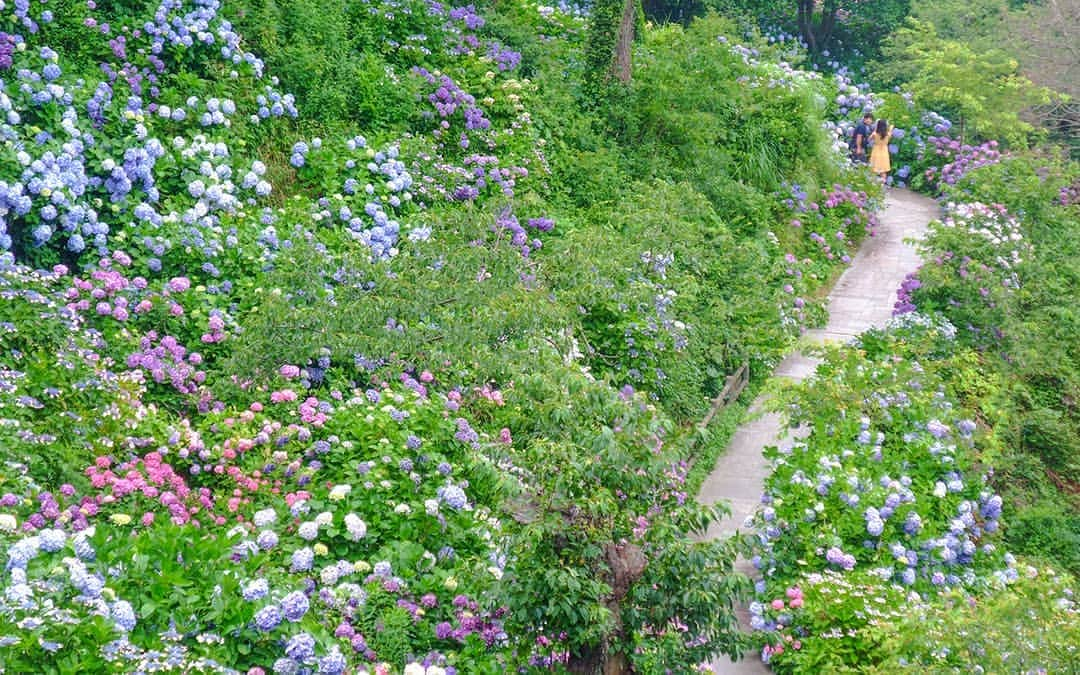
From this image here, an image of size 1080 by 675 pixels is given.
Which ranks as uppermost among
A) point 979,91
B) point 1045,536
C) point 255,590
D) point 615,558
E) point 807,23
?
point 807,23

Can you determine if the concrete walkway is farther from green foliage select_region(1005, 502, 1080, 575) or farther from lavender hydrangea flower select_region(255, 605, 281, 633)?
lavender hydrangea flower select_region(255, 605, 281, 633)

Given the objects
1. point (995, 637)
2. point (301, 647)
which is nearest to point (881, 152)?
point (995, 637)

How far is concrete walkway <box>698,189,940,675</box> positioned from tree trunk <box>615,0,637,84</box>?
3.96 m

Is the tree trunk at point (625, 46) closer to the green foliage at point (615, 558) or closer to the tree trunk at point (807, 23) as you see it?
the green foliage at point (615, 558)

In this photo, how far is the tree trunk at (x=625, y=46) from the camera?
618 inches

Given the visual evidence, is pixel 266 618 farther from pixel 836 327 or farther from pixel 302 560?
pixel 836 327

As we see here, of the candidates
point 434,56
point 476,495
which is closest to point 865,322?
point 434,56

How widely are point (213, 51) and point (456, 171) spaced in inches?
105

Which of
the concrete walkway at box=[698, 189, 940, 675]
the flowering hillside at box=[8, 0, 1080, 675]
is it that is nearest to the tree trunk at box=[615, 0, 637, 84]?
the flowering hillside at box=[8, 0, 1080, 675]

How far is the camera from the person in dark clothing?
19.6 m

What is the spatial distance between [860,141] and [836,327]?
7114 mm

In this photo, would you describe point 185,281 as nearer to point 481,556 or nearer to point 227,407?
point 227,407

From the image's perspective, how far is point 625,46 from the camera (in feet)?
51.8

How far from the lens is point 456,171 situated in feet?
39.6
